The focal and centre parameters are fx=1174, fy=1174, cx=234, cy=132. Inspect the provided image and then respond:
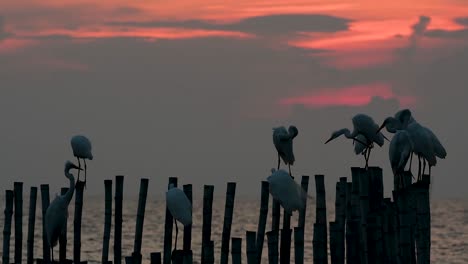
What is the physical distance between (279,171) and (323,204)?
111cm

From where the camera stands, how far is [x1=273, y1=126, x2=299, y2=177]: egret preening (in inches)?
853

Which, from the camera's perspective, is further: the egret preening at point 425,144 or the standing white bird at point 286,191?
the standing white bird at point 286,191

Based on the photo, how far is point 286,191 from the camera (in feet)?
59.2

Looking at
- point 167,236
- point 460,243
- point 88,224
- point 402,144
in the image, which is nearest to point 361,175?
point 402,144

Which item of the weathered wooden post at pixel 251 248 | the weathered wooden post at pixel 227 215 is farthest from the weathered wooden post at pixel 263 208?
the weathered wooden post at pixel 251 248

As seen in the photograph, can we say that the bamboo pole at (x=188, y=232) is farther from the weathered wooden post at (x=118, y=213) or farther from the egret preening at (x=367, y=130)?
the egret preening at (x=367, y=130)

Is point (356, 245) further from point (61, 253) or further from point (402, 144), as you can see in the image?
point (61, 253)

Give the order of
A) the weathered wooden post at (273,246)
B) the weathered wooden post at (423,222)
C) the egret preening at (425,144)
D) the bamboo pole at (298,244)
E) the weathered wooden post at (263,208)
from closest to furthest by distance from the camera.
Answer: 1. the weathered wooden post at (423,222)
2. the weathered wooden post at (273,246)
3. the bamboo pole at (298,244)
4. the egret preening at (425,144)
5. the weathered wooden post at (263,208)

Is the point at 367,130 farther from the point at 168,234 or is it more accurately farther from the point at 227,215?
the point at 168,234

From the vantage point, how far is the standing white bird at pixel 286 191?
17953 millimetres

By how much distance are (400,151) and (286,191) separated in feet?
6.04

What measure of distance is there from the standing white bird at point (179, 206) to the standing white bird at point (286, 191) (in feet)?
4.53

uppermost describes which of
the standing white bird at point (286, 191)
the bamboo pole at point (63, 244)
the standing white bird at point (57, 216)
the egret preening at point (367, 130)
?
the egret preening at point (367, 130)

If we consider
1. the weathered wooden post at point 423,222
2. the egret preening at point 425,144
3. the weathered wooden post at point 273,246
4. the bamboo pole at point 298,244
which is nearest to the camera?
the weathered wooden post at point 423,222
